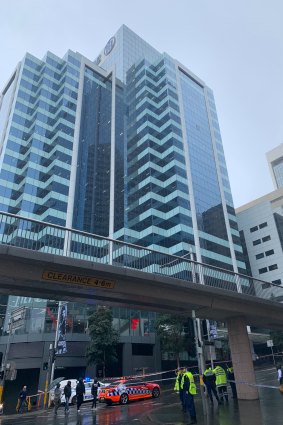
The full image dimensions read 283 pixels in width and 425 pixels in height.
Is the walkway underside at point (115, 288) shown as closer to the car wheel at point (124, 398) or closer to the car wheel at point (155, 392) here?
the car wheel at point (124, 398)

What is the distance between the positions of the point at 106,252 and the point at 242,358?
36.6ft

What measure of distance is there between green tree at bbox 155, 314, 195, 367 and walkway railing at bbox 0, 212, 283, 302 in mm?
17860

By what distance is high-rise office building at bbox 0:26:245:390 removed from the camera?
72500mm

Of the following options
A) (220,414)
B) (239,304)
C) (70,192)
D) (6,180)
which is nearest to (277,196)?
(70,192)

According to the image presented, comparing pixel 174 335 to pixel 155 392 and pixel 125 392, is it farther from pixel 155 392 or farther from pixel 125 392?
pixel 125 392

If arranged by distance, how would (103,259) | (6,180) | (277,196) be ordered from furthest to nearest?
(277,196)
(6,180)
(103,259)

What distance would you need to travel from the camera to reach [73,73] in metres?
94.4

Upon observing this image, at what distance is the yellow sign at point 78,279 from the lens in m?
14.2

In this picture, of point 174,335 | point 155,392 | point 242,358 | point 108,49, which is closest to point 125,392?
point 155,392

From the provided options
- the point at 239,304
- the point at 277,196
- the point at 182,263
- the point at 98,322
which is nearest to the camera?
the point at 182,263

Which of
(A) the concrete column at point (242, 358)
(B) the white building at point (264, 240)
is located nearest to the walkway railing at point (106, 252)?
(A) the concrete column at point (242, 358)

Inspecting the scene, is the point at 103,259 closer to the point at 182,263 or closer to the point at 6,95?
the point at 182,263

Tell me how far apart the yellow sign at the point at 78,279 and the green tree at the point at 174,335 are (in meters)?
26.1

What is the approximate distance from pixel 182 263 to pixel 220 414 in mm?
7478
